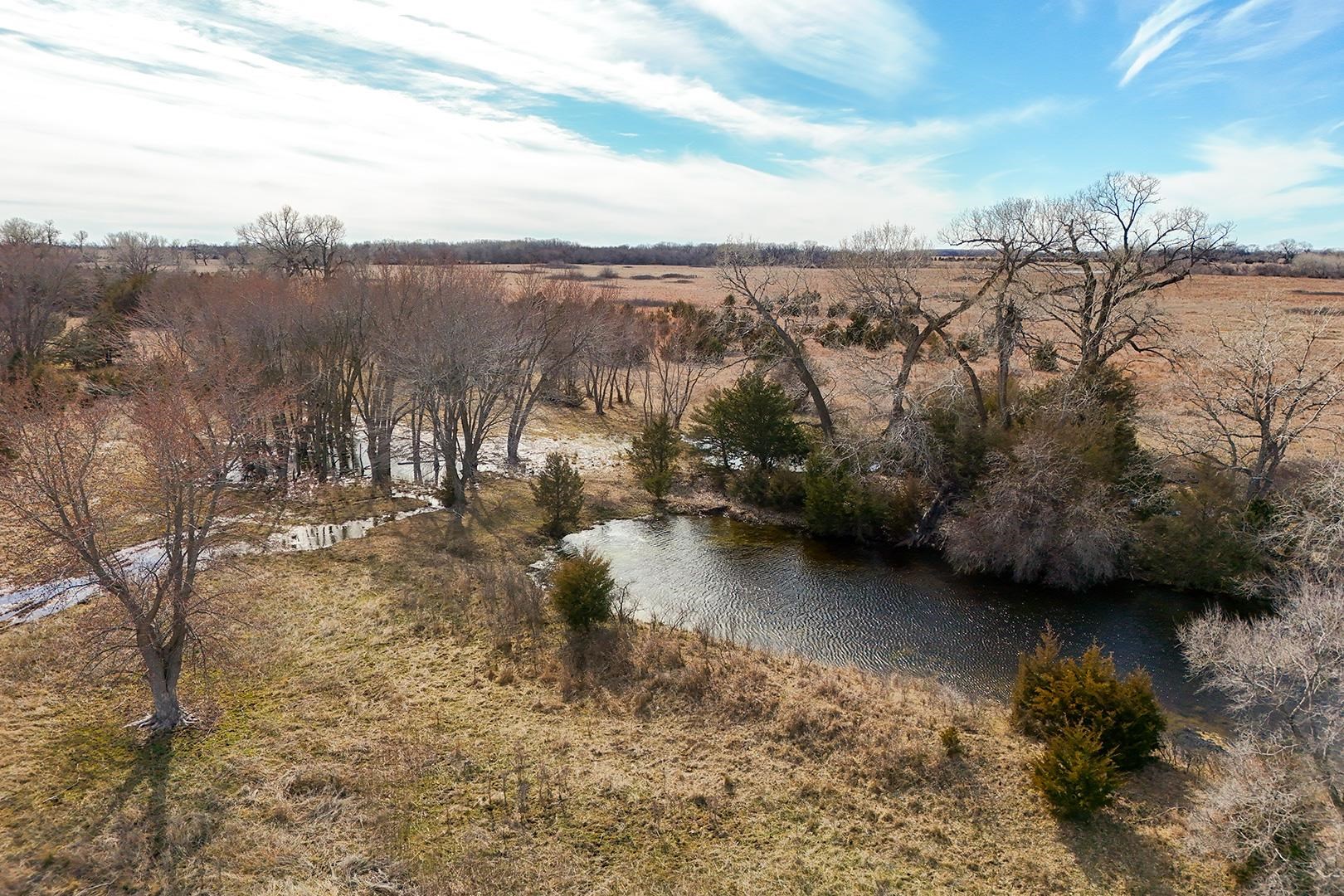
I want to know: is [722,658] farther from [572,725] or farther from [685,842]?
[685,842]

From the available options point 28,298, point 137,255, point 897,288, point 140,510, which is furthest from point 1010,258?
point 137,255

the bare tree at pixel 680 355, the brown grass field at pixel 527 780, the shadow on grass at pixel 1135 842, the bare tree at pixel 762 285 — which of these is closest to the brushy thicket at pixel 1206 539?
the brown grass field at pixel 527 780

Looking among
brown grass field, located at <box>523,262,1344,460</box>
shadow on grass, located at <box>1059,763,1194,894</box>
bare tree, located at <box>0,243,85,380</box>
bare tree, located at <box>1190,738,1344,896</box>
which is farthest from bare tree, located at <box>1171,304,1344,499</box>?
bare tree, located at <box>0,243,85,380</box>

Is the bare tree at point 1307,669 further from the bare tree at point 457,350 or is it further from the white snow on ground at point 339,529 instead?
the bare tree at point 457,350

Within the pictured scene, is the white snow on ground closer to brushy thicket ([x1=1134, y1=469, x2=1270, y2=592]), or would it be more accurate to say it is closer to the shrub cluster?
the shrub cluster

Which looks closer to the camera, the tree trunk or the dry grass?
the dry grass

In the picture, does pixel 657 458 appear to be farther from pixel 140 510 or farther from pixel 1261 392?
pixel 1261 392

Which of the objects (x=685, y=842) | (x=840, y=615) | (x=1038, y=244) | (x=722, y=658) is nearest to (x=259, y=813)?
(x=685, y=842)
